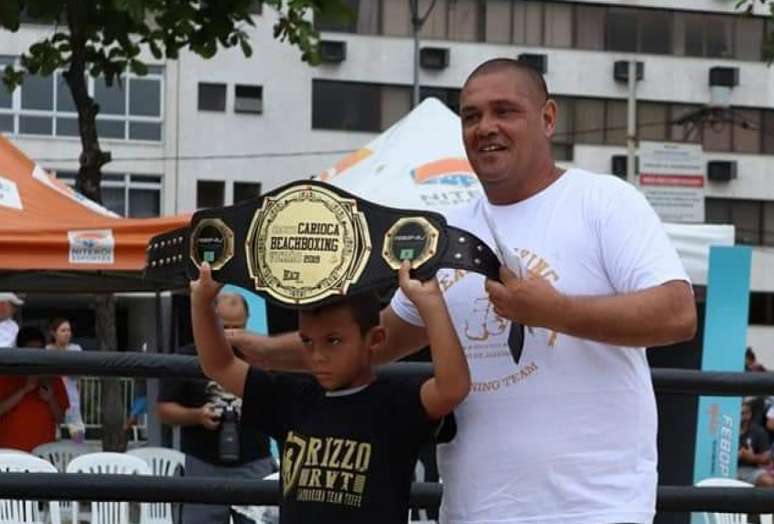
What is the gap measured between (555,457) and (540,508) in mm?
104

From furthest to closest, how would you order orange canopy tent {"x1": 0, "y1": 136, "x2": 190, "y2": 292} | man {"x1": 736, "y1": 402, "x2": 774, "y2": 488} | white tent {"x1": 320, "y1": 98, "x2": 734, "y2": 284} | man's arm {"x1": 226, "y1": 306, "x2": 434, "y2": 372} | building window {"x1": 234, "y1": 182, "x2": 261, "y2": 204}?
building window {"x1": 234, "y1": 182, "x2": 261, "y2": 204}
man {"x1": 736, "y1": 402, "x2": 774, "y2": 488}
white tent {"x1": 320, "y1": 98, "x2": 734, "y2": 284}
orange canopy tent {"x1": 0, "y1": 136, "x2": 190, "y2": 292}
man's arm {"x1": 226, "y1": 306, "x2": 434, "y2": 372}

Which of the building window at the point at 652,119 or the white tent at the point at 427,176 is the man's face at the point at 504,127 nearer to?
the white tent at the point at 427,176

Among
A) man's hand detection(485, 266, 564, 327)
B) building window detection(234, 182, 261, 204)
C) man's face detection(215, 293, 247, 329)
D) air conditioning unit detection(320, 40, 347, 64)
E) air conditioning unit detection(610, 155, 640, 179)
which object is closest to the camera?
man's hand detection(485, 266, 564, 327)

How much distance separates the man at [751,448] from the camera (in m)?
12.8

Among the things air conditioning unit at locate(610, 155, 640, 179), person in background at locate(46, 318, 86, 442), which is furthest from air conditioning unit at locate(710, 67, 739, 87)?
person in background at locate(46, 318, 86, 442)

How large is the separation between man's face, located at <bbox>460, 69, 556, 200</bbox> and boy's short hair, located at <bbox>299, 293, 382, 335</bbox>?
333mm

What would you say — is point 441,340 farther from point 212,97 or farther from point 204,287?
point 212,97

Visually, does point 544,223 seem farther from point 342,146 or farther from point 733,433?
point 342,146

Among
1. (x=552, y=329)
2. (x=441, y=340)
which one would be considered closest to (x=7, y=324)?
(x=441, y=340)

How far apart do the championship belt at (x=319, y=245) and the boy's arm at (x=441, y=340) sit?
0.03 metres

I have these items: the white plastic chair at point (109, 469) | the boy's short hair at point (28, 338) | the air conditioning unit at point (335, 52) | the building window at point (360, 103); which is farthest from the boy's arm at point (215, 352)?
the air conditioning unit at point (335, 52)

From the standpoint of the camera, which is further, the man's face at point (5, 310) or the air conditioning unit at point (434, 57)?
the air conditioning unit at point (434, 57)

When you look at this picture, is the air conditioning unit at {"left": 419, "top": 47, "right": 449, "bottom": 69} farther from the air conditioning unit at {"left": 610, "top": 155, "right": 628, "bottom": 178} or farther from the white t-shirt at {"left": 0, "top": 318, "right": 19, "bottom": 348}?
the white t-shirt at {"left": 0, "top": 318, "right": 19, "bottom": 348}

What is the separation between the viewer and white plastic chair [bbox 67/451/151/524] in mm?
6660
